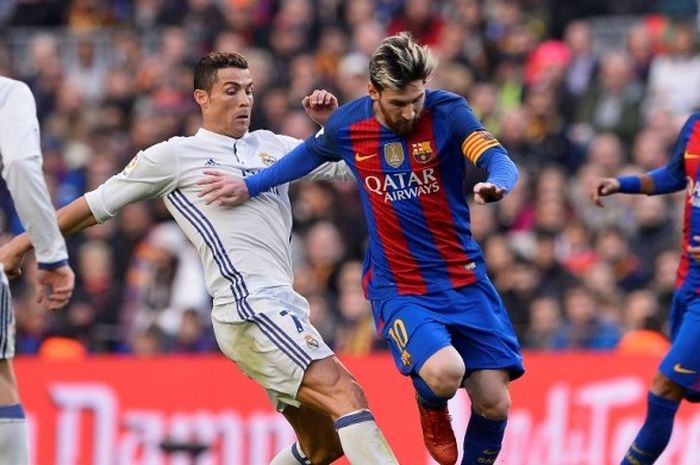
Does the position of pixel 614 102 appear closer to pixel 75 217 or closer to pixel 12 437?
pixel 75 217

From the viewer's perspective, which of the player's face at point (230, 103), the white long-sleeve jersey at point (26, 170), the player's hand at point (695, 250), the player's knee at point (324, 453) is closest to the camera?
the white long-sleeve jersey at point (26, 170)

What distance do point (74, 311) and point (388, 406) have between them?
379 cm

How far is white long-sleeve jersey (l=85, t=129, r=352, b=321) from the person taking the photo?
30.2 feet

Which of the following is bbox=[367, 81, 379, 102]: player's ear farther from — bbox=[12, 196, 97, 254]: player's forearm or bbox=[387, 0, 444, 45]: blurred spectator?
bbox=[387, 0, 444, 45]: blurred spectator

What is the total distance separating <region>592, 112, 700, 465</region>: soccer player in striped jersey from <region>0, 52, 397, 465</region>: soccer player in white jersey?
1.83 metres

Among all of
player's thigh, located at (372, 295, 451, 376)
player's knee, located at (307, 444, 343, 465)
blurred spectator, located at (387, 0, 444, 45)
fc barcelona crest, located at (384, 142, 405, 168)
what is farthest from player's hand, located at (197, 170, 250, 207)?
blurred spectator, located at (387, 0, 444, 45)

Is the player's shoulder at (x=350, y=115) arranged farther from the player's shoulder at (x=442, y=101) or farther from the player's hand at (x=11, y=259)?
the player's hand at (x=11, y=259)

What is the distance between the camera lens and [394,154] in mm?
8961

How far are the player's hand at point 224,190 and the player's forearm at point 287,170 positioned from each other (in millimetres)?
46

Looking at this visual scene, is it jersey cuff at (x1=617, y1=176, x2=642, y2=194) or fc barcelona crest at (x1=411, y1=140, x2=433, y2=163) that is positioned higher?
fc barcelona crest at (x1=411, y1=140, x2=433, y2=163)

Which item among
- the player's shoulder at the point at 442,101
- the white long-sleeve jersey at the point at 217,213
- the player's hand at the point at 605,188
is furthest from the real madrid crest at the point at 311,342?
the player's hand at the point at 605,188

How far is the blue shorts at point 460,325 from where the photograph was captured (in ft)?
29.5

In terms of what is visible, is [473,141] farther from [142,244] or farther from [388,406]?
[142,244]

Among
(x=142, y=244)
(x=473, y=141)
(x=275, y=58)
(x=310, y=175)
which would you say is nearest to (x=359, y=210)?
(x=142, y=244)
